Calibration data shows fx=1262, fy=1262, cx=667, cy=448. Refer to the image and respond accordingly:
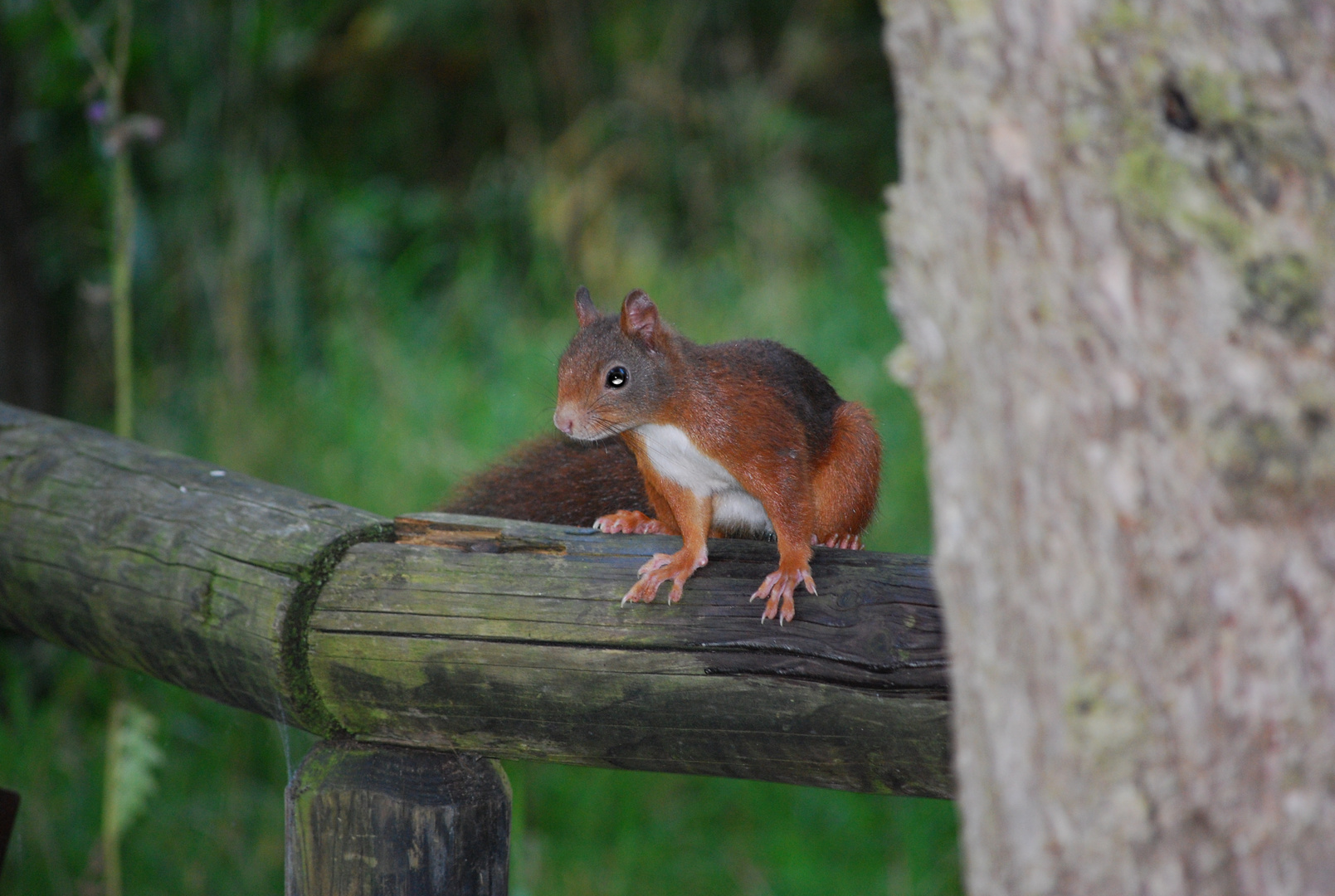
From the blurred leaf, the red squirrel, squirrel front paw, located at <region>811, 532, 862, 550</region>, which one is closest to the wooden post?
the red squirrel

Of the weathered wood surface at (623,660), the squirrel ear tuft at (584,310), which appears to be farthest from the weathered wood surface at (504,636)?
the squirrel ear tuft at (584,310)

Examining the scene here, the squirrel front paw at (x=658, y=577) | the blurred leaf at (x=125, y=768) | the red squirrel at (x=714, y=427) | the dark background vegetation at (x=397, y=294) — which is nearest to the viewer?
the squirrel front paw at (x=658, y=577)

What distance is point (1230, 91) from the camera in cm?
66

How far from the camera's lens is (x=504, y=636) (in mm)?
1339

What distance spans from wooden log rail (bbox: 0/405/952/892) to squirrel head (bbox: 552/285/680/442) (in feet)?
0.92

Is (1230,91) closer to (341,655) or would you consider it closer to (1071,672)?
(1071,672)

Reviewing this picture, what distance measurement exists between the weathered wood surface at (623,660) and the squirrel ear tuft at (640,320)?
15.8 inches

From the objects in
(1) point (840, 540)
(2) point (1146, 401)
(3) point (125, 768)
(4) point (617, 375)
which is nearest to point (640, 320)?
(4) point (617, 375)

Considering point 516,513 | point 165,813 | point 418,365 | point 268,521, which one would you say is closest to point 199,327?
point 418,365

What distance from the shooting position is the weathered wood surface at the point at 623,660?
1223 mm

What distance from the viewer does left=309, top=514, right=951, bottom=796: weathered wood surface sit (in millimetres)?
1223

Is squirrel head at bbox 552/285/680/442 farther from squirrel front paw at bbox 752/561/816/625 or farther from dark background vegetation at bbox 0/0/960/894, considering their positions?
squirrel front paw at bbox 752/561/816/625

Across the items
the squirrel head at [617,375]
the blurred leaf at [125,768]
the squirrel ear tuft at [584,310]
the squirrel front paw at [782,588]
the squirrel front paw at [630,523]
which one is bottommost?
the blurred leaf at [125,768]

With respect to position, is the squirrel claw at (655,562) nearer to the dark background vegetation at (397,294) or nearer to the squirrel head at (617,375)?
the squirrel head at (617,375)
